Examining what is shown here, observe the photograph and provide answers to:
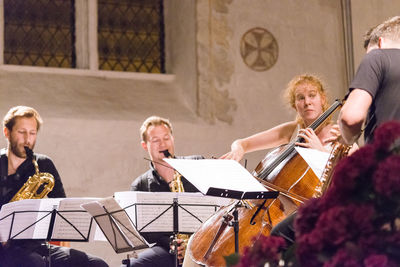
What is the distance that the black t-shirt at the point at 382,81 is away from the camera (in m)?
2.83

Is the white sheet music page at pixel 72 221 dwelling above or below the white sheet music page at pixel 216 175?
below

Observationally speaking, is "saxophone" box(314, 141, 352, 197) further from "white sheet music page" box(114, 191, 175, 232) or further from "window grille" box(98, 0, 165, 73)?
"window grille" box(98, 0, 165, 73)

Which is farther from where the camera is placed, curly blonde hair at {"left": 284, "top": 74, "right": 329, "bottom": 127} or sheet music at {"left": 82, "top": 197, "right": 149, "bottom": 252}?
Result: curly blonde hair at {"left": 284, "top": 74, "right": 329, "bottom": 127}

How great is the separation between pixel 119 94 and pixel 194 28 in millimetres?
1149

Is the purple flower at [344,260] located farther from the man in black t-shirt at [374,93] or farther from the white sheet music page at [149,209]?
the white sheet music page at [149,209]

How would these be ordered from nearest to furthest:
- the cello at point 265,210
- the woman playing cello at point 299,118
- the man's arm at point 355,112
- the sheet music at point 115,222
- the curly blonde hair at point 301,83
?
the man's arm at point 355,112, the cello at point 265,210, the sheet music at point 115,222, the woman playing cello at point 299,118, the curly blonde hair at point 301,83

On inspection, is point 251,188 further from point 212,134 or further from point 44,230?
point 212,134

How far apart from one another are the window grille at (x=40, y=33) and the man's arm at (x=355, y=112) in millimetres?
5782

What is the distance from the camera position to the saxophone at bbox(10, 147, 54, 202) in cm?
533

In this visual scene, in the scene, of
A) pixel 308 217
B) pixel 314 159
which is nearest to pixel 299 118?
pixel 314 159

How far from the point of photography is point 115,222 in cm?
420

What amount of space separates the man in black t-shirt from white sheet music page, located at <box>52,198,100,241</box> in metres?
2.05

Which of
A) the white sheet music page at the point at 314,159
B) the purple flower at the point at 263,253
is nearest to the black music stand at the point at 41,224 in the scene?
the white sheet music page at the point at 314,159

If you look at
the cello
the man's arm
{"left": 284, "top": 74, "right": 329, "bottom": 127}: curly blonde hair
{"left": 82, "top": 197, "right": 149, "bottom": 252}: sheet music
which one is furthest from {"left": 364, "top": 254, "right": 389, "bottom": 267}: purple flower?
{"left": 284, "top": 74, "right": 329, "bottom": 127}: curly blonde hair
